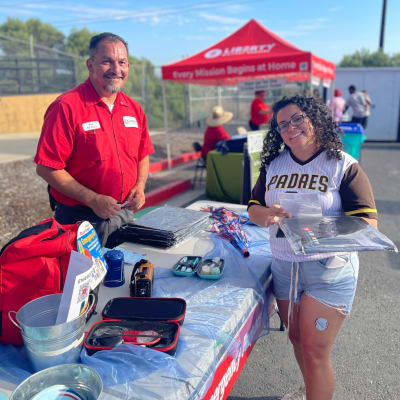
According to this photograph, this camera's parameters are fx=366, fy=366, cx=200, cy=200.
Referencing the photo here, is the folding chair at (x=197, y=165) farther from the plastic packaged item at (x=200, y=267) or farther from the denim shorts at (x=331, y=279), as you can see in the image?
the denim shorts at (x=331, y=279)

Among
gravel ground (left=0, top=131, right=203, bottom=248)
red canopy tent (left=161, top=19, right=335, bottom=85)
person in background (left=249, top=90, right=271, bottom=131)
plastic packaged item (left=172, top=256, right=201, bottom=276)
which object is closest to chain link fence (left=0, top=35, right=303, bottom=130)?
person in background (left=249, top=90, right=271, bottom=131)

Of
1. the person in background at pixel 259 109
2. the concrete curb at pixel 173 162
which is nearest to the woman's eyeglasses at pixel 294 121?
the concrete curb at pixel 173 162

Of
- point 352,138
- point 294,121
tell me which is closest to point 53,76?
point 352,138

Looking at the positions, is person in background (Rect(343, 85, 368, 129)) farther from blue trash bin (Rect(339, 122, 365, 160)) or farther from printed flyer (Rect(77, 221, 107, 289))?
printed flyer (Rect(77, 221, 107, 289))

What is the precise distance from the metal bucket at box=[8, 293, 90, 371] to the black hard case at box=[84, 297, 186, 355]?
91 mm

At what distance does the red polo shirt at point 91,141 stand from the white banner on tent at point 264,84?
648 centimetres

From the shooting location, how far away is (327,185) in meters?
1.69

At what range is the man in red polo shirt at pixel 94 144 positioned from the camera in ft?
7.16

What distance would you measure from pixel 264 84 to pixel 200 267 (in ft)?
24.9

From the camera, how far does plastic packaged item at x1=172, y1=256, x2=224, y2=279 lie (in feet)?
6.14

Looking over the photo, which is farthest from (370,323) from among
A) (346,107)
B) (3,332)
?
(346,107)

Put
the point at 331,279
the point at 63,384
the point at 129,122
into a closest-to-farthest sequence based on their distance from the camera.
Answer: the point at 63,384 → the point at 331,279 → the point at 129,122

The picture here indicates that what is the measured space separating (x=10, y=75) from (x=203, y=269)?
14227 millimetres

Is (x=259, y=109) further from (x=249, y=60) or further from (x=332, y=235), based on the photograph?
(x=332, y=235)
